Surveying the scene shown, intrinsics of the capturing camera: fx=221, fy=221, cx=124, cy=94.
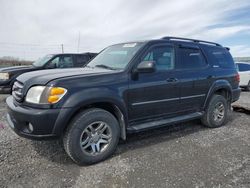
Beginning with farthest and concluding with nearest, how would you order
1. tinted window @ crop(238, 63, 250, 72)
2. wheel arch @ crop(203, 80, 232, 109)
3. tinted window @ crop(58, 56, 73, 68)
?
tinted window @ crop(238, 63, 250, 72) → tinted window @ crop(58, 56, 73, 68) → wheel arch @ crop(203, 80, 232, 109)

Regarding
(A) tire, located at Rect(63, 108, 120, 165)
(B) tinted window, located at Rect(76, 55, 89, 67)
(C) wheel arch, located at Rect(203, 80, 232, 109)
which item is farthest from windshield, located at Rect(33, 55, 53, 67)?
(C) wheel arch, located at Rect(203, 80, 232, 109)

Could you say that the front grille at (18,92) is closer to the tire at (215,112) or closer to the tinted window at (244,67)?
the tire at (215,112)

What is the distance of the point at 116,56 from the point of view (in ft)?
13.4

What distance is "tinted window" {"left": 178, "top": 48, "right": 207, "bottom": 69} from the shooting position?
4305 millimetres

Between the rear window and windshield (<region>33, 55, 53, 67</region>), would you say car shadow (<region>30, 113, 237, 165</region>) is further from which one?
windshield (<region>33, 55, 53, 67</region>)

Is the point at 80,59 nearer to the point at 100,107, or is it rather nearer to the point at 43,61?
the point at 43,61

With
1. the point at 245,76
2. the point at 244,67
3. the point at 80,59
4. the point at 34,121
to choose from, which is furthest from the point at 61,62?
the point at 244,67

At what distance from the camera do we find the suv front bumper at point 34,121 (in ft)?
9.23

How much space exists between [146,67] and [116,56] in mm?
872

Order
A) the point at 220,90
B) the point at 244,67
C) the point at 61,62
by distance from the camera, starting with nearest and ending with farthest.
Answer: the point at 220,90
the point at 61,62
the point at 244,67

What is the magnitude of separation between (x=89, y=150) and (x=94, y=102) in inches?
28.9

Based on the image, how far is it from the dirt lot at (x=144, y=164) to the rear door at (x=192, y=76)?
69 centimetres

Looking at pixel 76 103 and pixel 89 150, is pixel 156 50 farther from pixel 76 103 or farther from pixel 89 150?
pixel 89 150

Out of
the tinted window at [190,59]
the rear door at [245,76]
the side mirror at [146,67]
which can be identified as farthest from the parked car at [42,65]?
the rear door at [245,76]
